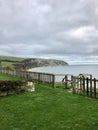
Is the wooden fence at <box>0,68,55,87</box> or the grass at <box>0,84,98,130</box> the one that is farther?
the wooden fence at <box>0,68,55,87</box>

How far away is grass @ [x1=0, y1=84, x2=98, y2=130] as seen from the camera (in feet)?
48.0

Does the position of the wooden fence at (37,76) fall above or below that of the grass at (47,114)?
above

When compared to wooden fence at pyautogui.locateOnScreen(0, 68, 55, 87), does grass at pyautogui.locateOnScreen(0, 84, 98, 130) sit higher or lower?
lower

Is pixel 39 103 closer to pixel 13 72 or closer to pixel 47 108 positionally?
pixel 47 108

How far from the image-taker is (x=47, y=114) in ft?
56.5

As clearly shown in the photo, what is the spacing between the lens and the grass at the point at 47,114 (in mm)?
14641

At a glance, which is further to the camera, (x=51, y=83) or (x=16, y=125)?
(x=51, y=83)

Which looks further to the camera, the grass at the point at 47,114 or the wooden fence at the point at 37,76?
the wooden fence at the point at 37,76

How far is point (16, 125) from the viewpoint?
14930 mm

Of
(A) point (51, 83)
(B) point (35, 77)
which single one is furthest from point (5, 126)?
(B) point (35, 77)

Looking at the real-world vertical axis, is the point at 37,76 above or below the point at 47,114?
above

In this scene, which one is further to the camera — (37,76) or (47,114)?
(37,76)

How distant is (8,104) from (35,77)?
2289 centimetres

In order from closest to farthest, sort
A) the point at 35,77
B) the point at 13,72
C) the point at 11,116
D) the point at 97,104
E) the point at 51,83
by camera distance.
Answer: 1. the point at 11,116
2. the point at 97,104
3. the point at 51,83
4. the point at 35,77
5. the point at 13,72
